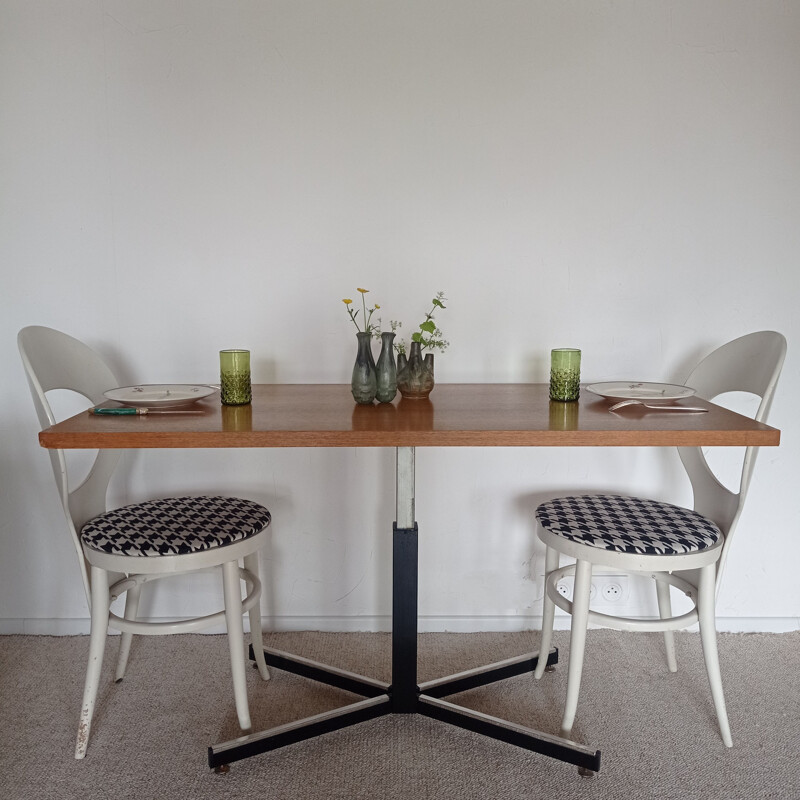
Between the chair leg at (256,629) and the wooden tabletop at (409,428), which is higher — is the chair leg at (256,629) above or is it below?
below

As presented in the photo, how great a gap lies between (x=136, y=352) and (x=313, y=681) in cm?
111

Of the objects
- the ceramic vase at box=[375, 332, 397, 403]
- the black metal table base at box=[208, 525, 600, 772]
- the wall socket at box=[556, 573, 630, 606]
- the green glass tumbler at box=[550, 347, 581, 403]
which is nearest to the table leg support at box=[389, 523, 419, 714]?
the black metal table base at box=[208, 525, 600, 772]

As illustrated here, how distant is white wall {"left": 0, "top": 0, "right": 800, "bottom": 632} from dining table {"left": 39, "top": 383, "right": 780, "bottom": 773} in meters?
0.34

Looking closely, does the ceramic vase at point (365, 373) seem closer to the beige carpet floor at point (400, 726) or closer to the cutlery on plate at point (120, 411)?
the cutlery on plate at point (120, 411)

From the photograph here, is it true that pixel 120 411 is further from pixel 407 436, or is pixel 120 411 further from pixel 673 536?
pixel 673 536

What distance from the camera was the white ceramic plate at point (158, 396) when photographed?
1668 millimetres

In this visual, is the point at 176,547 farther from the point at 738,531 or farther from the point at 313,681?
the point at 738,531

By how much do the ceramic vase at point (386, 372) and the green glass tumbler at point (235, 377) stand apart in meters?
0.31

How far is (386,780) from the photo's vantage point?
1651 millimetres

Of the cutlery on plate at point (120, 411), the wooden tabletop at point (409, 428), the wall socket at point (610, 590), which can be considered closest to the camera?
the wooden tabletop at point (409, 428)

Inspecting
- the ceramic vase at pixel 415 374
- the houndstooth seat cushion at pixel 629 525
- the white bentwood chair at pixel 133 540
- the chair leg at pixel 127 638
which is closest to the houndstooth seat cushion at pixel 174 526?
the white bentwood chair at pixel 133 540

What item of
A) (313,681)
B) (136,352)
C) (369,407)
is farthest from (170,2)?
(313,681)

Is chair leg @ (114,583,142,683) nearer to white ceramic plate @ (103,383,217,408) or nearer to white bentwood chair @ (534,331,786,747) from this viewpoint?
white ceramic plate @ (103,383,217,408)

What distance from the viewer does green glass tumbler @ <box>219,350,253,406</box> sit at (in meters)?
1.67
